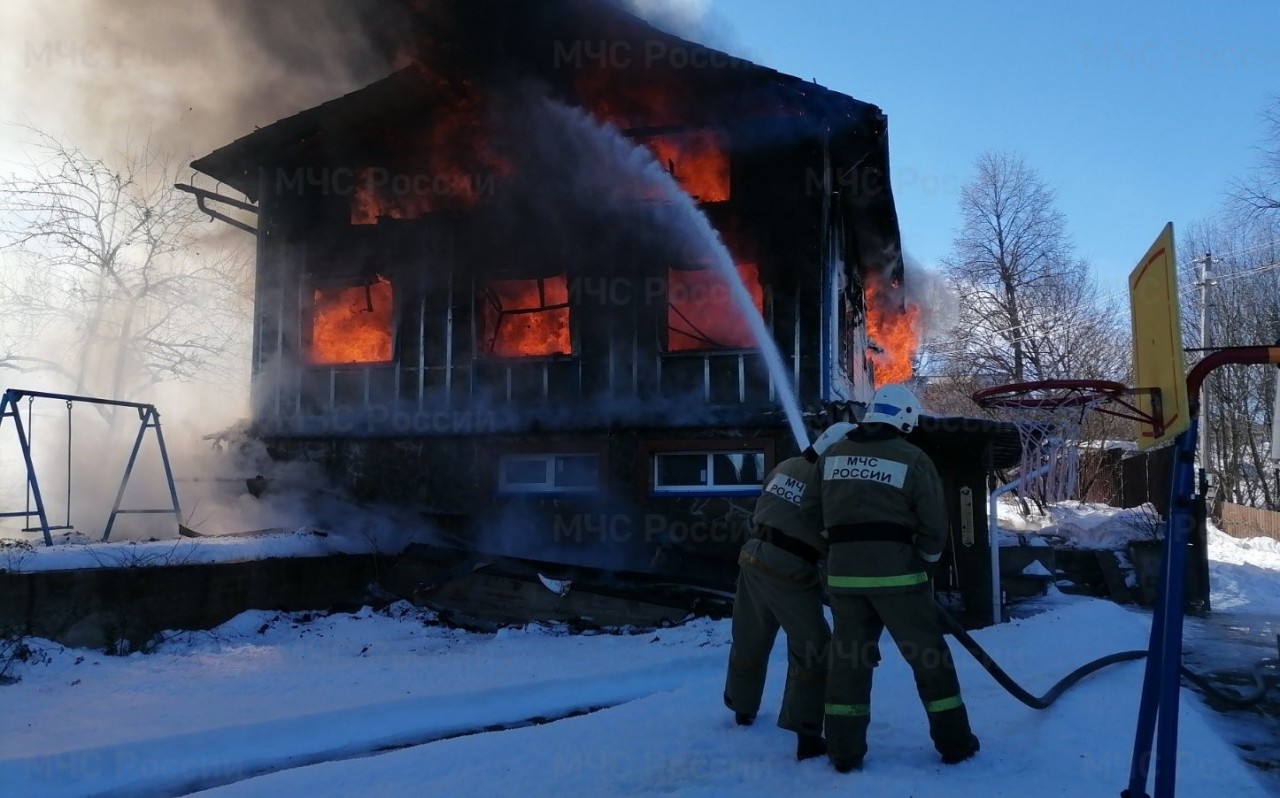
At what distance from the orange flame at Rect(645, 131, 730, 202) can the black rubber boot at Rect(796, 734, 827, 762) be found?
9391 mm

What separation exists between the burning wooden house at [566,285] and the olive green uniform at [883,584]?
7.34 meters

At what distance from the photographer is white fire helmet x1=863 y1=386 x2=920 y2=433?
14.0 ft

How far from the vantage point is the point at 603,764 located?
4.19 meters

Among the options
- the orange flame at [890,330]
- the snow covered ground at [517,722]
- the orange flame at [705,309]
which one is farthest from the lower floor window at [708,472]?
the orange flame at [890,330]

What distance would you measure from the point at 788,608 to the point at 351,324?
10.9 m

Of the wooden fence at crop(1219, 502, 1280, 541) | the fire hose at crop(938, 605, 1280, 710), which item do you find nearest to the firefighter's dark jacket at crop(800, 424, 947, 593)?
the fire hose at crop(938, 605, 1280, 710)

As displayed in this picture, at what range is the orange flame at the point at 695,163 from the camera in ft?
40.8

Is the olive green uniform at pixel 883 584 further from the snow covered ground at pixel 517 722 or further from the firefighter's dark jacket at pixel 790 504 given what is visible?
the firefighter's dark jacket at pixel 790 504

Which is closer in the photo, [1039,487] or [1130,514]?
[1039,487]

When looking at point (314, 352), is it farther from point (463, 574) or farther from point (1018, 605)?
point (1018, 605)

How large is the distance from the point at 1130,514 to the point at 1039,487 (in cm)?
597

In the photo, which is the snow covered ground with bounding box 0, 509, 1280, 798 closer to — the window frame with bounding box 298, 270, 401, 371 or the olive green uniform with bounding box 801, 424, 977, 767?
the olive green uniform with bounding box 801, 424, 977, 767

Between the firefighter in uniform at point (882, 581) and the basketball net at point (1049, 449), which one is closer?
the firefighter in uniform at point (882, 581)

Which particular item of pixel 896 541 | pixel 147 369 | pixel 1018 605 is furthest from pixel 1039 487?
pixel 147 369
